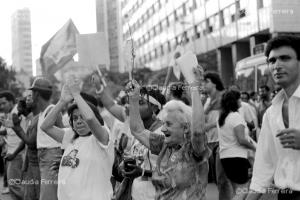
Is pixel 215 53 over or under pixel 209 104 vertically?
over

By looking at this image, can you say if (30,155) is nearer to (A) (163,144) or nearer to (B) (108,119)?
(B) (108,119)

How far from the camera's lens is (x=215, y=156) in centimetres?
697

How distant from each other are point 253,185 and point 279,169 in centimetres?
20

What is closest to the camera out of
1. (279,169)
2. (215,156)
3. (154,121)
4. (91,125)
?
(279,169)

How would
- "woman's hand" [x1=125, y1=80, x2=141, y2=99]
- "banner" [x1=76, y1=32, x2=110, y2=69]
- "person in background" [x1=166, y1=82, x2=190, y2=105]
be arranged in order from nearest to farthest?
"woman's hand" [x1=125, y1=80, x2=141, y2=99], "banner" [x1=76, y1=32, x2=110, y2=69], "person in background" [x1=166, y1=82, x2=190, y2=105]

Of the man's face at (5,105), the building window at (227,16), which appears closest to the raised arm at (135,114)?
the man's face at (5,105)

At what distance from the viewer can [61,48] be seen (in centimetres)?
705

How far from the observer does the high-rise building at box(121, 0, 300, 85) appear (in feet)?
90.5

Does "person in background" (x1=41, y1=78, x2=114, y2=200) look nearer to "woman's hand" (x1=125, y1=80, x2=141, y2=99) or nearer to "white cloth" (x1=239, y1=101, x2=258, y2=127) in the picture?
"woman's hand" (x1=125, y1=80, x2=141, y2=99)

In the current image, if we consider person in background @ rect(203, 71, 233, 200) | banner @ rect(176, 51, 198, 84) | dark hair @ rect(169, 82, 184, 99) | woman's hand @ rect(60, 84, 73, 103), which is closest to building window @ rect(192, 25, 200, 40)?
dark hair @ rect(169, 82, 184, 99)

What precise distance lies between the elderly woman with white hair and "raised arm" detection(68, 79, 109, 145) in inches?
27.3

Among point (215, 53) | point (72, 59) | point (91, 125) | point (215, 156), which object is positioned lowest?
point (215, 156)

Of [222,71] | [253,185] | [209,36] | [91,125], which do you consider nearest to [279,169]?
[253,185]

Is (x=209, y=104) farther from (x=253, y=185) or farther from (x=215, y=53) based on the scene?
(x=215, y=53)
